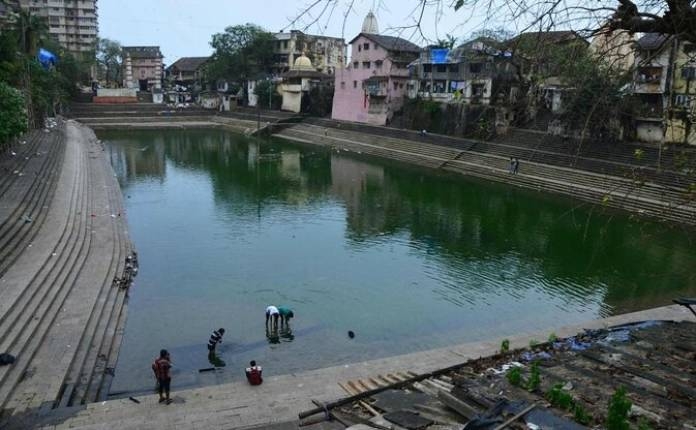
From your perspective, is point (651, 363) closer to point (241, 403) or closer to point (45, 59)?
point (241, 403)

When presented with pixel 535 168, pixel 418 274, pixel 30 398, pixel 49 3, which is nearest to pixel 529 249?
pixel 418 274

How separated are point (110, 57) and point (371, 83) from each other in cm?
4747

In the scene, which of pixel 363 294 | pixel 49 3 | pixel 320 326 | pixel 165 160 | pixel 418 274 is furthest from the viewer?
pixel 49 3

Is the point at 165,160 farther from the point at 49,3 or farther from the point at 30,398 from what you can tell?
the point at 49,3

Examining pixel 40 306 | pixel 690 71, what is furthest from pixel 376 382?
pixel 690 71

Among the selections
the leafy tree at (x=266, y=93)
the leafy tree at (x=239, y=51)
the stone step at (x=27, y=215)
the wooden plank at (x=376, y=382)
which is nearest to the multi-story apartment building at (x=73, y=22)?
the leafy tree at (x=239, y=51)

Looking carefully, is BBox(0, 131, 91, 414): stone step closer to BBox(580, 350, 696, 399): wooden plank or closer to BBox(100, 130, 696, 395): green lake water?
BBox(100, 130, 696, 395): green lake water

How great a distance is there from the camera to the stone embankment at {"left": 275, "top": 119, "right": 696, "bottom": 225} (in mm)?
22172

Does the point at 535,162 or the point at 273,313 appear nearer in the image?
the point at 273,313

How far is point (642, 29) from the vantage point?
484 cm

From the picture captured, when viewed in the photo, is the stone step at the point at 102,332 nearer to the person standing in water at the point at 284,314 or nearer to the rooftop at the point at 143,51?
the person standing in water at the point at 284,314

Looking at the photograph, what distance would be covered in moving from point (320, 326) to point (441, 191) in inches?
665

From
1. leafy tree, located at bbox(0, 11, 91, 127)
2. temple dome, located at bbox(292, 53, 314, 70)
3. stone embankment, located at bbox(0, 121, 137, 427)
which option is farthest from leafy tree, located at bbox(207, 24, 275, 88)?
stone embankment, located at bbox(0, 121, 137, 427)

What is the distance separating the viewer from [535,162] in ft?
96.7
